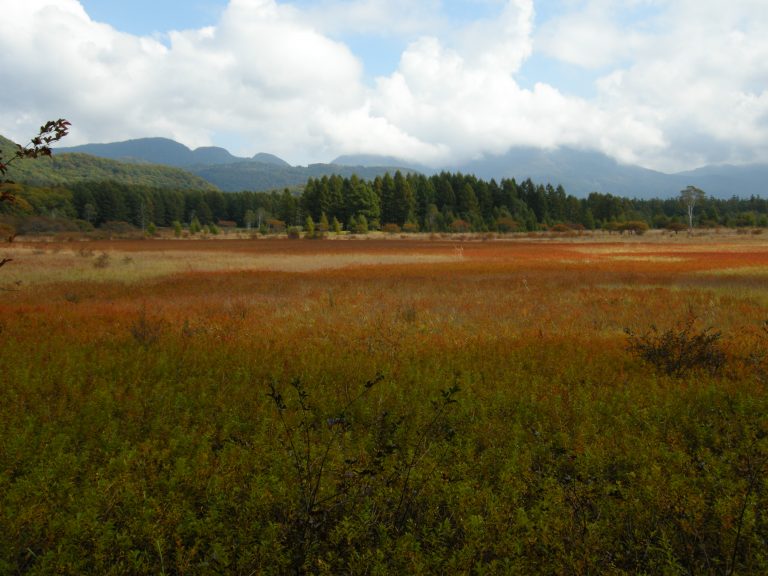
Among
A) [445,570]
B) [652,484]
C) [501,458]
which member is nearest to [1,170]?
[445,570]

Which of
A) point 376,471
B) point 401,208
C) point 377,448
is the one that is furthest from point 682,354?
point 401,208

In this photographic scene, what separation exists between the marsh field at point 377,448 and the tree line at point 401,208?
270 ft

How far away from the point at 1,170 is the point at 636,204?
165 m

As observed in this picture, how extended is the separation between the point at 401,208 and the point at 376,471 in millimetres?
100957

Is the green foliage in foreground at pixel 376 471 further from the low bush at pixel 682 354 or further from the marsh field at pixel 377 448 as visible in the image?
the low bush at pixel 682 354

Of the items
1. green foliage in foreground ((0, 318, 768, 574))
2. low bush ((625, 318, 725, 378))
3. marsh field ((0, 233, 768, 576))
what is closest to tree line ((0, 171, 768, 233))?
marsh field ((0, 233, 768, 576))

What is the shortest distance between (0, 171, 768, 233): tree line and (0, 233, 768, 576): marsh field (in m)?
82.3

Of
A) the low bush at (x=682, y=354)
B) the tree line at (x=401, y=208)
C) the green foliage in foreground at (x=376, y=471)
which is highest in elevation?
the tree line at (x=401, y=208)

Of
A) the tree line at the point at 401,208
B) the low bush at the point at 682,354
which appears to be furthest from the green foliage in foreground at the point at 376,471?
the tree line at the point at 401,208

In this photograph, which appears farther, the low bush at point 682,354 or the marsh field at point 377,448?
the low bush at point 682,354

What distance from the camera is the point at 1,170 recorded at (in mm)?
3861

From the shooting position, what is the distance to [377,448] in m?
5.19

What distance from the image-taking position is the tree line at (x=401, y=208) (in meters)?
99.1

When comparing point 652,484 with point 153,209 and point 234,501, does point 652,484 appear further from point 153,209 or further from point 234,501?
point 153,209
